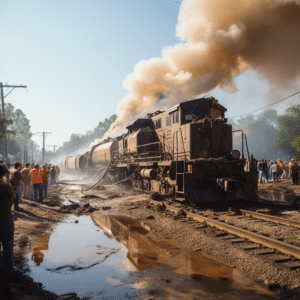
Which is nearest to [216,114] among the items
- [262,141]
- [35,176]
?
[35,176]

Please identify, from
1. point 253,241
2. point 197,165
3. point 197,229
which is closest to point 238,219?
point 197,229

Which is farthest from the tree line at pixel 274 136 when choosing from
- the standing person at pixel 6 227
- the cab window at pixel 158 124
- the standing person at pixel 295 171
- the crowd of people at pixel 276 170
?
→ the standing person at pixel 6 227

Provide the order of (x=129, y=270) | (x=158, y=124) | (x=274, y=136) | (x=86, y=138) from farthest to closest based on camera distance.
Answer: (x=86, y=138) < (x=274, y=136) < (x=158, y=124) < (x=129, y=270)

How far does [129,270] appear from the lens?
15.1ft

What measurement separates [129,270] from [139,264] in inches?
11.9

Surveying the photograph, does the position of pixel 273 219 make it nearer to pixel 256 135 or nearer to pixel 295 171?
pixel 295 171

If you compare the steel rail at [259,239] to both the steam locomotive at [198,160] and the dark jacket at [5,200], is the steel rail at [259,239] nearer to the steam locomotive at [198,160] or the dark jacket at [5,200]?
the steam locomotive at [198,160]

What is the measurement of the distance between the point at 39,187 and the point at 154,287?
10305mm

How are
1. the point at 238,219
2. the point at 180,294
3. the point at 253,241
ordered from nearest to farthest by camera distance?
the point at 180,294 → the point at 253,241 → the point at 238,219

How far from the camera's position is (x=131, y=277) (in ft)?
14.1

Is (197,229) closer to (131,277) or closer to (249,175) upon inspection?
(131,277)

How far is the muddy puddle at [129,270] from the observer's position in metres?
3.77

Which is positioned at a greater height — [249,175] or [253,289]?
[249,175]

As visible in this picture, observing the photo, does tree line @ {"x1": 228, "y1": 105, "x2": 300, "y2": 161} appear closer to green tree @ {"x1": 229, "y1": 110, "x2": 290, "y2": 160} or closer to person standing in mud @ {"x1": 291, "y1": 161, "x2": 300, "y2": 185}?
green tree @ {"x1": 229, "y1": 110, "x2": 290, "y2": 160}
